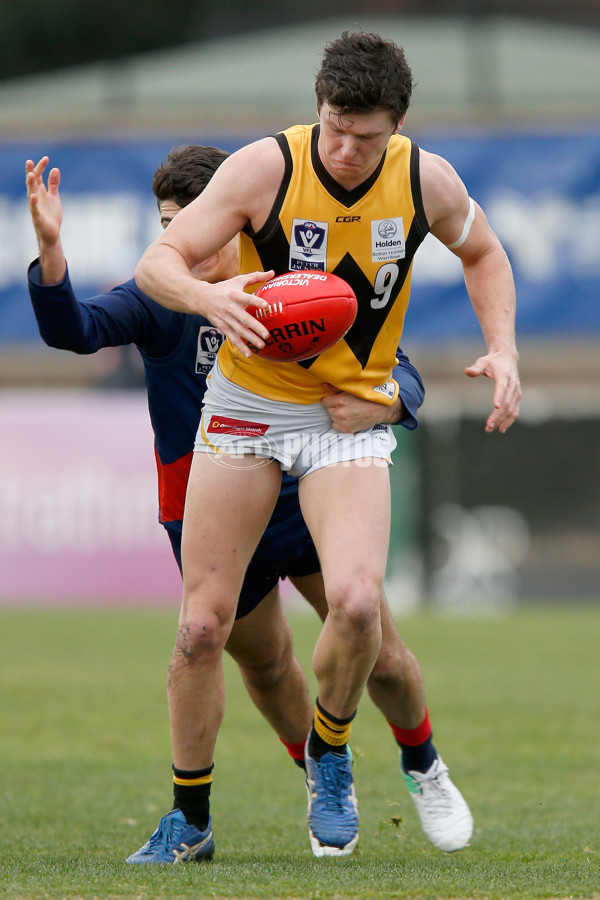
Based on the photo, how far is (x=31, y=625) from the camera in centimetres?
1094

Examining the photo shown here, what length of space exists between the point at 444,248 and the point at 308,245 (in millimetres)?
11393

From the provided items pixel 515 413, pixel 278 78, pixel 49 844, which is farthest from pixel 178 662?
pixel 278 78

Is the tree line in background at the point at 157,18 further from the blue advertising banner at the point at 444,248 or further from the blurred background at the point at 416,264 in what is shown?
the blue advertising banner at the point at 444,248

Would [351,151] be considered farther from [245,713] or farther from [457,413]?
[457,413]

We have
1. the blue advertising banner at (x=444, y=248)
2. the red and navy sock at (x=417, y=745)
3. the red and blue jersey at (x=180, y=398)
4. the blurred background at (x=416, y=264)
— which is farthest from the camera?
the blue advertising banner at (x=444, y=248)

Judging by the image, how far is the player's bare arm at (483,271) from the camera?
409cm

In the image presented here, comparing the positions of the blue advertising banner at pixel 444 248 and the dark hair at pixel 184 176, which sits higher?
the dark hair at pixel 184 176

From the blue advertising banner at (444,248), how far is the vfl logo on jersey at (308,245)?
1091 cm

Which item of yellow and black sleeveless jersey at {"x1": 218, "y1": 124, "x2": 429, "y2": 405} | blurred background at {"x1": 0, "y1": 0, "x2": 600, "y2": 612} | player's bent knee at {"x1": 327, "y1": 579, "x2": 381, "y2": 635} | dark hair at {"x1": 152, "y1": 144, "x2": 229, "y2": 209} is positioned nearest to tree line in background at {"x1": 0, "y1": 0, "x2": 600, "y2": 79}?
blurred background at {"x1": 0, "y1": 0, "x2": 600, "y2": 612}

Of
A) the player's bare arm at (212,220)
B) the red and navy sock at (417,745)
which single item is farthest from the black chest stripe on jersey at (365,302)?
the red and navy sock at (417,745)

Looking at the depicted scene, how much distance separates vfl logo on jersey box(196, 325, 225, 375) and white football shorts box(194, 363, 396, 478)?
30cm

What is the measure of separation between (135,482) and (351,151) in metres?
8.23

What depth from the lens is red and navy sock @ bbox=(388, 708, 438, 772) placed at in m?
4.66

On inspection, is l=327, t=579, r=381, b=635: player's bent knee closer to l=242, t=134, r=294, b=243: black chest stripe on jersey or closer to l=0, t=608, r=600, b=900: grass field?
l=0, t=608, r=600, b=900: grass field
